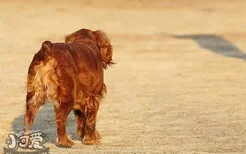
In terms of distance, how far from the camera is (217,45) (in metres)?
20.8

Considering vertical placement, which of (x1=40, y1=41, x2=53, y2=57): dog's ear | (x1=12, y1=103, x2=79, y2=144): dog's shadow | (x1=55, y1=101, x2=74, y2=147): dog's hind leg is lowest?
(x1=12, y1=103, x2=79, y2=144): dog's shadow

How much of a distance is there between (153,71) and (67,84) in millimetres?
8038

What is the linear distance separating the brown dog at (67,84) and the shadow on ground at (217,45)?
9.84 meters

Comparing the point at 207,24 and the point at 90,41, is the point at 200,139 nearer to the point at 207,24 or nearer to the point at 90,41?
the point at 90,41

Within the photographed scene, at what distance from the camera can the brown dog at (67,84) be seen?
8.00 meters

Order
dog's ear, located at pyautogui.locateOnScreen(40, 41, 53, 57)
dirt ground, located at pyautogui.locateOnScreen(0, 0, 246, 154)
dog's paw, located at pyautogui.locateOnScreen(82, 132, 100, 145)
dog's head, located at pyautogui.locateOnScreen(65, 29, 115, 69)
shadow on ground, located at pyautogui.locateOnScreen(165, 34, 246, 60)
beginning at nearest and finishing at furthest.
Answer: dog's ear, located at pyautogui.locateOnScreen(40, 41, 53, 57), dog's paw, located at pyautogui.locateOnScreen(82, 132, 100, 145), dog's head, located at pyautogui.locateOnScreen(65, 29, 115, 69), dirt ground, located at pyautogui.locateOnScreen(0, 0, 246, 154), shadow on ground, located at pyautogui.locateOnScreen(165, 34, 246, 60)

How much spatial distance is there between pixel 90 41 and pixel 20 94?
3.81m

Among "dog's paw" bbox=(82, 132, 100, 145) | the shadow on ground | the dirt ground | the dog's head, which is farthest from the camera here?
the shadow on ground

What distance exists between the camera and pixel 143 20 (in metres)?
26.5

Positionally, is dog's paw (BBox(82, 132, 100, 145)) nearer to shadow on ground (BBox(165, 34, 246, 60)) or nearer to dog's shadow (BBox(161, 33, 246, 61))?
dog's shadow (BBox(161, 33, 246, 61))

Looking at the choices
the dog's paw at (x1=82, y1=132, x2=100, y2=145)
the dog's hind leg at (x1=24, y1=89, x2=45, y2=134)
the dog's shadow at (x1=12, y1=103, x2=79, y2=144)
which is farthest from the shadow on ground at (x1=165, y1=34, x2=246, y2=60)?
the dog's hind leg at (x1=24, y1=89, x2=45, y2=134)

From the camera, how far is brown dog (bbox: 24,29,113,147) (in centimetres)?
800

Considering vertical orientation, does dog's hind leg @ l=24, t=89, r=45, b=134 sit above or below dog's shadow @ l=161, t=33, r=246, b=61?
above

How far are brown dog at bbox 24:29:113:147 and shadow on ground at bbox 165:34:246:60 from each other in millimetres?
9840
